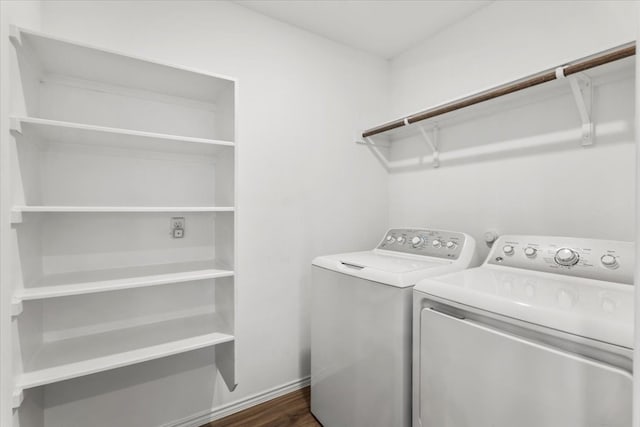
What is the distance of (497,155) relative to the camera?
71.1 inches

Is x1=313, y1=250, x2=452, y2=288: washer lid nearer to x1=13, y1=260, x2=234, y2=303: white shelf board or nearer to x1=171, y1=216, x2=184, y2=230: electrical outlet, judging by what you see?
x1=13, y1=260, x2=234, y2=303: white shelf board

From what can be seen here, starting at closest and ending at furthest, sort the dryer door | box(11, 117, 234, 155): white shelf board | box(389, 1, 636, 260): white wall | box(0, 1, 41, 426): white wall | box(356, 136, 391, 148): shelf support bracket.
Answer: the dryer door
box(0, 1, 41, 426): white wall
box(11, 117, 234, 155): white shelf board
box(389, 1, 636, 260): white wall
box(356, 136, 391, 148): shelf support bracket

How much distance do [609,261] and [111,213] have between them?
2163 mm

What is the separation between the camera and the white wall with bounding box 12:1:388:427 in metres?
1.54

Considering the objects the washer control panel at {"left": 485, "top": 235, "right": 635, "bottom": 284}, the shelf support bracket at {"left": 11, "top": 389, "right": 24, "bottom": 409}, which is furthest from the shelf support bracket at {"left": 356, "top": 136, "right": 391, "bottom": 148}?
the shelf support bracket at {"left": 11, "top": 389, "right": 24, "bottom": 409}

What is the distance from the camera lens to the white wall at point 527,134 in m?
1.37

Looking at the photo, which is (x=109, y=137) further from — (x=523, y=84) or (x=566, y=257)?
(x=566, y=257)

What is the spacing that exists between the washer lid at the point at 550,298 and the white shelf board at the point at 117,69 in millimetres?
1381

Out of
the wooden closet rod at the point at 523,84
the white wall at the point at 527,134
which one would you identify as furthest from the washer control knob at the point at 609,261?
the wooden closet rod at the point at 523,84

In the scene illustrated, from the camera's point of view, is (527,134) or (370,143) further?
(370,143)

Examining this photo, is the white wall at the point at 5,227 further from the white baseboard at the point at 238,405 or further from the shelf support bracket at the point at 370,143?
the shelf support bracket at the point at 370,143

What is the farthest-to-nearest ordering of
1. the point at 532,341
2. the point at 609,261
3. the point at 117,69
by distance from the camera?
1. the point at 117,69
2. the point at 609,261
3. the point at 532,341

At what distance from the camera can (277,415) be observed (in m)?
1.83

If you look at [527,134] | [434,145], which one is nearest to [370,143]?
[434,145]
